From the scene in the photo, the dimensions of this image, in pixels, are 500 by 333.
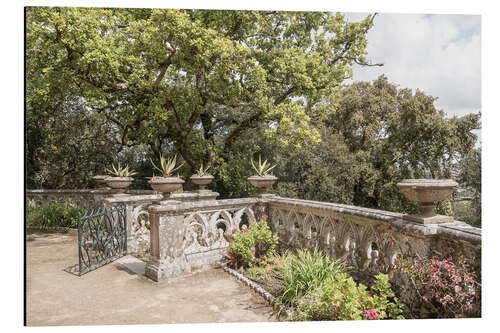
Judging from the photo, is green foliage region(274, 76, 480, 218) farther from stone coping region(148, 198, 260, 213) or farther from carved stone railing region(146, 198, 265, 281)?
carved stone railing region(146, 198, 265, 281)

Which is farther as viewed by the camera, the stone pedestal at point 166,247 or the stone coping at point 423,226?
the stone pedestal at point 166,247

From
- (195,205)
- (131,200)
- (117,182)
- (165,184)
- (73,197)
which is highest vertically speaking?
(165,184)

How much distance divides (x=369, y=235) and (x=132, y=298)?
10.1 ft

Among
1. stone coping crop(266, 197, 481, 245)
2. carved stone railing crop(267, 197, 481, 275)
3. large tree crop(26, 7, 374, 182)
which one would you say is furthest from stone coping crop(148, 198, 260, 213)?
large tree crop(26, 7, 374, 182)

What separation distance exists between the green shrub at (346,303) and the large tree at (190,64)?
6200 millimetres

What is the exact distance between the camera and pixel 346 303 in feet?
11.4

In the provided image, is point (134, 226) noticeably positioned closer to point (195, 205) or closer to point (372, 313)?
point (195, 205)

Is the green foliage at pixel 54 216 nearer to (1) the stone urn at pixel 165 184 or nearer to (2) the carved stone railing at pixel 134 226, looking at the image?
(2) the carved stone railing at pixel 134 226

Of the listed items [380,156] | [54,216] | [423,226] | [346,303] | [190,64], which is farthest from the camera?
[380,156]

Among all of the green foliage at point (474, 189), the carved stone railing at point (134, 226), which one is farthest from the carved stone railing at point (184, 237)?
the green foliage at point (474, 189)

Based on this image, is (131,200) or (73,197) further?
(73,197)

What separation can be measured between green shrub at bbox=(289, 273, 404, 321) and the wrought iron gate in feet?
Answer: 11.6

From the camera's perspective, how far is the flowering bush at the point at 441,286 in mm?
3062

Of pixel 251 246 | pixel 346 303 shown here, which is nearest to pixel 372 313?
pixel 346 303
